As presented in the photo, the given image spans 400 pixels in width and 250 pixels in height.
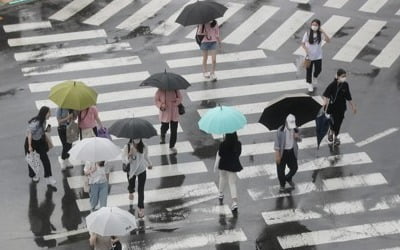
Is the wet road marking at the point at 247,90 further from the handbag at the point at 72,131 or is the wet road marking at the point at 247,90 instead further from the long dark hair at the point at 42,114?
the long dark hair at the point at 42,114

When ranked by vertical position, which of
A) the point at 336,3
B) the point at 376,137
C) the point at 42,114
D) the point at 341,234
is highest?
the point at 42,114

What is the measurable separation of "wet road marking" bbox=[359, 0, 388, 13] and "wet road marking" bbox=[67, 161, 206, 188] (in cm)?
1003

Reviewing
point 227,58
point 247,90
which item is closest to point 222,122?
point 247,90

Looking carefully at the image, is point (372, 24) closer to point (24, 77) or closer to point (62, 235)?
point (24, 77)

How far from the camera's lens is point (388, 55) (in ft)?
74.4

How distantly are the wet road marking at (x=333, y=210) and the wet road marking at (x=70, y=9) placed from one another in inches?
438

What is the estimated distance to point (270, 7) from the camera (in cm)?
2550

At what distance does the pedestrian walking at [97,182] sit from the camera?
49.4 ft

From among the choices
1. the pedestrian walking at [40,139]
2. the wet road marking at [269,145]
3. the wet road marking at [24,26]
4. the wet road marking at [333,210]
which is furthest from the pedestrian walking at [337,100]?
the wet road marking at [24,26]

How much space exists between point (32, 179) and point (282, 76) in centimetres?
715

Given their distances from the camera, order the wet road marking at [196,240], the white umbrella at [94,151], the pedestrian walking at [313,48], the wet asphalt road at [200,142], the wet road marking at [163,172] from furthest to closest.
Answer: the pedestrian walking at [313,48] < the wet road marking at [163,172] < the wet asphalt road at [200,142] < the wet road marking at [196,240] < the white umbrella at [94,151]

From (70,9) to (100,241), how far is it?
44.2 feet

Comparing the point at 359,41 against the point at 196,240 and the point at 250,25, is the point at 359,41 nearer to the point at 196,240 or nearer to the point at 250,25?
the point at 250,25

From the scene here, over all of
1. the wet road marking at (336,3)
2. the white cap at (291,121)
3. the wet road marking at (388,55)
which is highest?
the white cap at (291,121)
